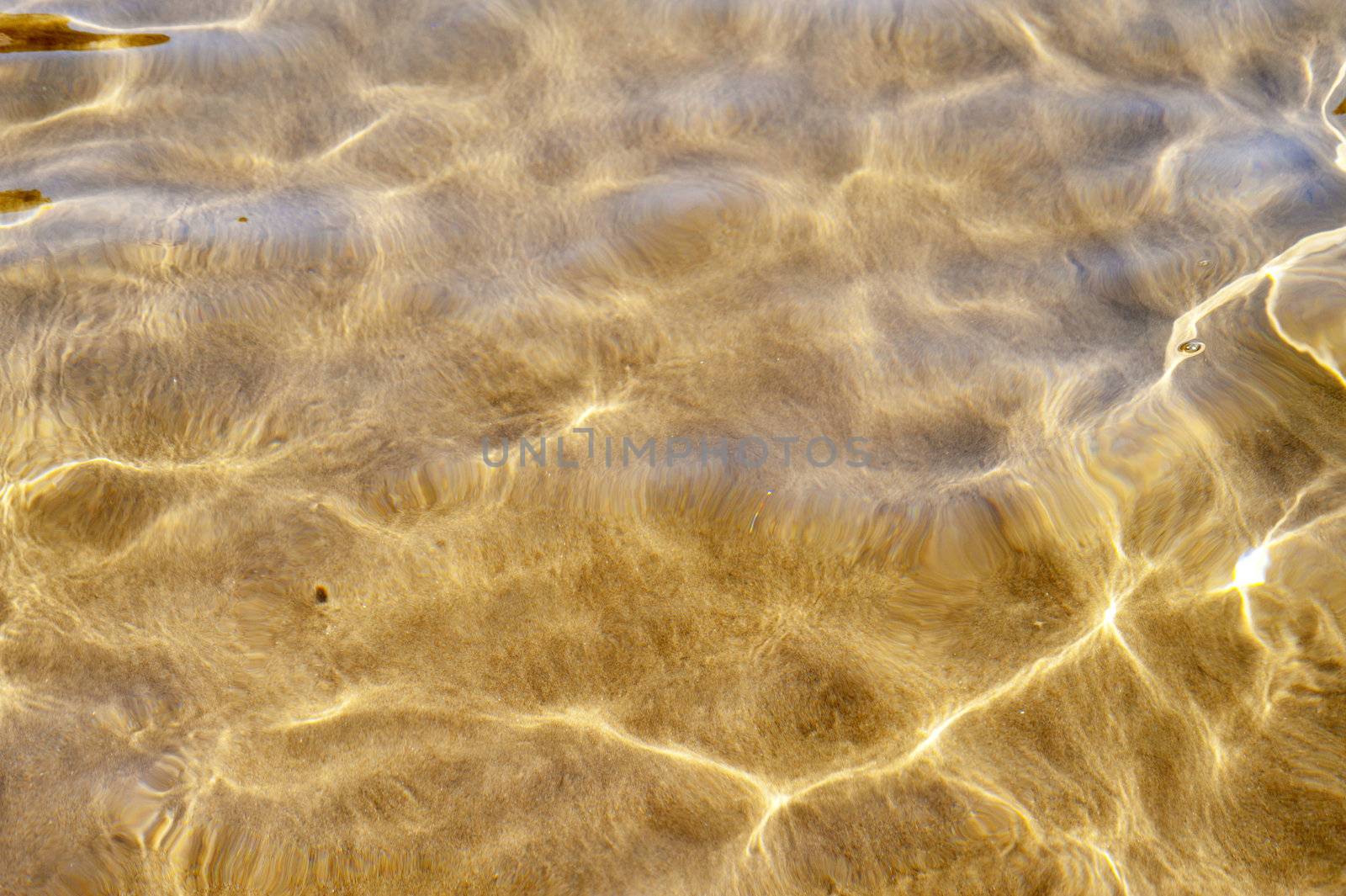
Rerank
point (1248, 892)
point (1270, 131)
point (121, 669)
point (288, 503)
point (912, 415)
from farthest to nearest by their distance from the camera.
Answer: point (1270, 131) → point (912, 415) → point (288, 503) → point (121, 669) → point (1248, 892)

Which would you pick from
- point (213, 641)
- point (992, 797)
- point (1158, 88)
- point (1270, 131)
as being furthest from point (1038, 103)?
point (213, 641)

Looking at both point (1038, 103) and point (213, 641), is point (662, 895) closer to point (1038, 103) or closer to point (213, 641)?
point (213, 641)

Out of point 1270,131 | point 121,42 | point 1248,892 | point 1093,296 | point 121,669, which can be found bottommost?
point 1248,892

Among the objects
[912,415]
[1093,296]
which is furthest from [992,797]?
[1093,296]

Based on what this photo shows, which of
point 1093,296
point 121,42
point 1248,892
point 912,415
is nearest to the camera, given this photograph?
point 1248,892

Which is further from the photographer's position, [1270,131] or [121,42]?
[121,42]

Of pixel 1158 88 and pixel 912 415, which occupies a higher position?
pixel 1158 88
